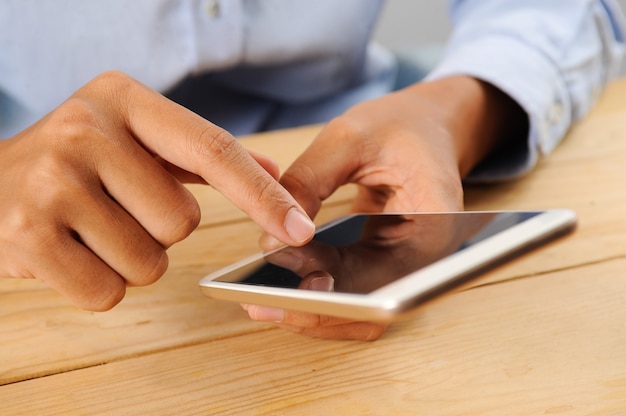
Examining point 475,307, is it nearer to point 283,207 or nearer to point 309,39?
point 283,207

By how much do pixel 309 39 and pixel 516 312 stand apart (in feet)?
1.58

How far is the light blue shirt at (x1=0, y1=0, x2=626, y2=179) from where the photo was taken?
0.64 m

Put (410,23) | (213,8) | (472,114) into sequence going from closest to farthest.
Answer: (472,114), (213,8), (410,23)

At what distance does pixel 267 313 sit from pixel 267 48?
0.45 metres

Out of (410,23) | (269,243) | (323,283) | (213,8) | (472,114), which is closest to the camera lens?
(323,283)

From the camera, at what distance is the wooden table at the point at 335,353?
13.0 inches

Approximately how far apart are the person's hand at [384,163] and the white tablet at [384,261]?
0.11 feet

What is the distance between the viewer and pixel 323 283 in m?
0.31

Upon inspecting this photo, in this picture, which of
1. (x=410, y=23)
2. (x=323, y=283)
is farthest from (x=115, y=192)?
(x=410, y=23)

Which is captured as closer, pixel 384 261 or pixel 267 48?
pixel 384 261

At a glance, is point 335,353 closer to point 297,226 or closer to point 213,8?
point 297,226

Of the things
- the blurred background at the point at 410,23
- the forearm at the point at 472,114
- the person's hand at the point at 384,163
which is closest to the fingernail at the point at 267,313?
the person's hand at the point at 384,163

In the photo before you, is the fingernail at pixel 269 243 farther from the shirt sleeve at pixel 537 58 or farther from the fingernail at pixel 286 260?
the shirt sleeve at pixel 537 58

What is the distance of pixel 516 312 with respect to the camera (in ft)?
1.30
